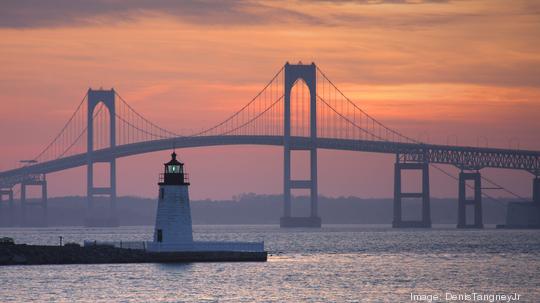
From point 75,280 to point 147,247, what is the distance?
20.1ft

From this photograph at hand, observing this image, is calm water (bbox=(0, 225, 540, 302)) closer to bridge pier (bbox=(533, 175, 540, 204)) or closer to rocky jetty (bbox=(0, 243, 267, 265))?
rocky jetty (bbox=(0, 243, 267, 265))

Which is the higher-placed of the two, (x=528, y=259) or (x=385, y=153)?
(x=385, y=153)

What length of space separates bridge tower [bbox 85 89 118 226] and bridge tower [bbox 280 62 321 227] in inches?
627

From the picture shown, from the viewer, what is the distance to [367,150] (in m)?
113

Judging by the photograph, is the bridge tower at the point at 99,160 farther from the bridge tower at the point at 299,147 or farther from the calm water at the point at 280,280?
the calm water at the point at 280,280

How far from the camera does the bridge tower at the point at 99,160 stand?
416 ft

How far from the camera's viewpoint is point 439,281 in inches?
1742

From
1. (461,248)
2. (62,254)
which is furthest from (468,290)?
(461,248)

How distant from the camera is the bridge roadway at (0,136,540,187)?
4464 inches

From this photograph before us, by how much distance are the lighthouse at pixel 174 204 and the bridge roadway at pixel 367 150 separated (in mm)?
66322

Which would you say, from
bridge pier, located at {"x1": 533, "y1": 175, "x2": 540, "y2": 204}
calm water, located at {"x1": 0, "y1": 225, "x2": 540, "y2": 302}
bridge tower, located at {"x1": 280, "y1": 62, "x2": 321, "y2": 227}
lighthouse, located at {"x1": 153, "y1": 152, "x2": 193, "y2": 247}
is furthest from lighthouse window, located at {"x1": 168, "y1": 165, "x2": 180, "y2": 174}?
bridge pier, located at {"x1": 533, "y1": 175, "x2": 540, "y2": 204}

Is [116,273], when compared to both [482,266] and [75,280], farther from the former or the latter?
[482,266]

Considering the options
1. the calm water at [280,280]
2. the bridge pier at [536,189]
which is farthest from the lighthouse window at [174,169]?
the bridge pier at [536,189]

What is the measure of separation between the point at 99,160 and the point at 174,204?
80.4 meters
